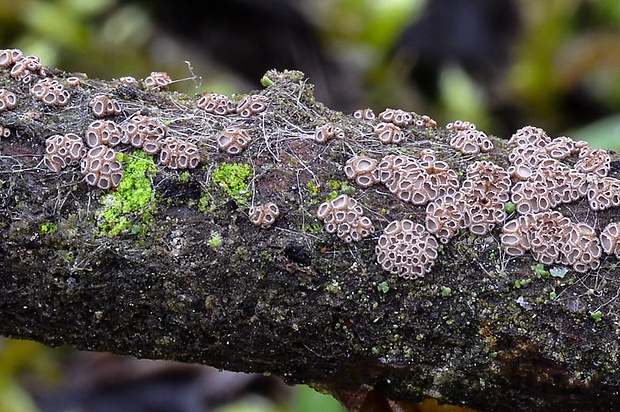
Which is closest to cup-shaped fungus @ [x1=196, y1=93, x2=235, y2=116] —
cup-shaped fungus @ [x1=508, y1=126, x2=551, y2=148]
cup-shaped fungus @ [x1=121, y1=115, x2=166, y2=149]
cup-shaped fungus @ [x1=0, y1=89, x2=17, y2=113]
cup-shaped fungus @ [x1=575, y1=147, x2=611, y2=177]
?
cup-shaped fungus @ [x1=121, y1=115, x2=166, y2=149]

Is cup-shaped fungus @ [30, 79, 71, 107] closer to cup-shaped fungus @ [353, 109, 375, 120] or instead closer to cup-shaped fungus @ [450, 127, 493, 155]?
cup-shaped fungus @ [353, 109, 375, 120]

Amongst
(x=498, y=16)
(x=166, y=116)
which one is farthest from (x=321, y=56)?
(x=166, y=116)

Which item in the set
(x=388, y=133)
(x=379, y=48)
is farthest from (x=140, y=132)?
(x=379, y=48)

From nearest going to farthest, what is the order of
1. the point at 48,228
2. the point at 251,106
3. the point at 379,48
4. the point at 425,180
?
the point at 48,228 → the point at 425,180 → the point at 251,106 → the point at 379,48

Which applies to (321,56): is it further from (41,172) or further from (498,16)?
(41,172)

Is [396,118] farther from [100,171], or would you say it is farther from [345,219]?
[100,171]

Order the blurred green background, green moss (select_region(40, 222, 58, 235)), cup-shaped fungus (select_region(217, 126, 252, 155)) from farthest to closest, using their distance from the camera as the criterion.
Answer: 1. the blurred green background
2. cup-shaped fungus (select_region(217, 126, 252, 155))
3. green moss (select_region(40, 222, 58, 235))

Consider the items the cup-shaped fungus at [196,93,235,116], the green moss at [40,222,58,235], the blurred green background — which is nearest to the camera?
the green moss at [40,222,58,235]
